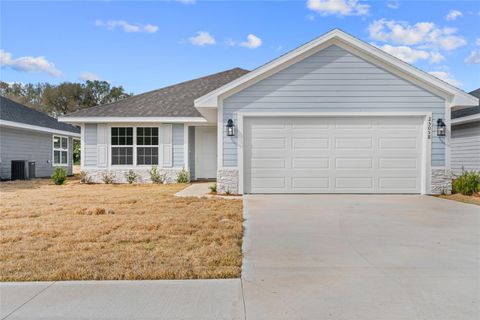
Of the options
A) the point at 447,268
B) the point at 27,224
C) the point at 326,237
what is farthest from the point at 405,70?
the point at 27,224

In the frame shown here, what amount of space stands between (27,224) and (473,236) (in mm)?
7526

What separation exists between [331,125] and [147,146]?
8.02 meters

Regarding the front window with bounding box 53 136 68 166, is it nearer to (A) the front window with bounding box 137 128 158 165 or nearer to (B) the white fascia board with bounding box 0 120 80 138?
(B) the white fascia board with bounding box 0 120 80 138

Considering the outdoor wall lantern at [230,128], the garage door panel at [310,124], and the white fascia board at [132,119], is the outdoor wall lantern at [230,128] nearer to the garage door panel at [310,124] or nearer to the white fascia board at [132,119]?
the garage door panel at [310,124]

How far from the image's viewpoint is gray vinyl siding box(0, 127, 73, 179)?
1625 cm

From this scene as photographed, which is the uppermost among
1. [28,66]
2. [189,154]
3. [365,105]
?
[28,66]

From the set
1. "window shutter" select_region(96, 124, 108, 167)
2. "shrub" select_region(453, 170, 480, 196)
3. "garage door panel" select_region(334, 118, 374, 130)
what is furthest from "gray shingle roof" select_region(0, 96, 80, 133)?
"shrub" select_region(453, 170, 480, 196)

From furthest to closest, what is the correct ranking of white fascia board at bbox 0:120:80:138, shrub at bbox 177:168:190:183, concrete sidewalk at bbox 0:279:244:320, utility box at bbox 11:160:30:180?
1. utility box at bbox 11:160:30:180
2. white fascia board at bbox 0:120:80:138
3. shrub at bbox 177:168:190:183
4. concrete sidewalk at bbox 0:279:244:320

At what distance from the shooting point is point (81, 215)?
7059 mm

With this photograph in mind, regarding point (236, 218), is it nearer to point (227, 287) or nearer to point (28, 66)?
point (227, 287)

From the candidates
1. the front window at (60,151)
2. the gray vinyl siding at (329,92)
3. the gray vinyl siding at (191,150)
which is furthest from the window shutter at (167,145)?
the front window at (60,151)

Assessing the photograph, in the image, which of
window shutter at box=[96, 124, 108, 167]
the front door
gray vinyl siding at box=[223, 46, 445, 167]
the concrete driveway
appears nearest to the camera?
the concrete driveway

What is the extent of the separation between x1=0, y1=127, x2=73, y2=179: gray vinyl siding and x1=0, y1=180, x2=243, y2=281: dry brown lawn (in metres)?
9.52

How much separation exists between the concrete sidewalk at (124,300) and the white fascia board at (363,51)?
737cm
